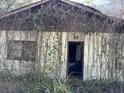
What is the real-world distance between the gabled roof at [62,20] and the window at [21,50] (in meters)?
0.80

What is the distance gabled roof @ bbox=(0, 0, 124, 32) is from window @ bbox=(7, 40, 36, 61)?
2.63 feet

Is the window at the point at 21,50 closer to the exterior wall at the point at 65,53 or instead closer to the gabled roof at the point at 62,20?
the exterior wall at the point at 65,53

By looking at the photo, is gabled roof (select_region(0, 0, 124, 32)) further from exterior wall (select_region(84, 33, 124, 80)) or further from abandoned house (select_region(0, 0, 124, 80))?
exterior wall (select_region(84, 33, 124, 80))

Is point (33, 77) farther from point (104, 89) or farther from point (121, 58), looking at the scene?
point (121, 58)

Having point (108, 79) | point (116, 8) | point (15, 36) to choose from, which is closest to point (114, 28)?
point (108, 79)

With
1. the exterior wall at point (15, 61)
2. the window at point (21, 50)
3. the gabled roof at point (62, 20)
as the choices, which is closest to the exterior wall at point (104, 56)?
the gabled roof at point (62, 20)

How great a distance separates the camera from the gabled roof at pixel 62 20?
15.1 meters

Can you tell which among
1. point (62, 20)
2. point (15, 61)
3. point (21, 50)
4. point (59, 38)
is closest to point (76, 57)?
point (59, 38)

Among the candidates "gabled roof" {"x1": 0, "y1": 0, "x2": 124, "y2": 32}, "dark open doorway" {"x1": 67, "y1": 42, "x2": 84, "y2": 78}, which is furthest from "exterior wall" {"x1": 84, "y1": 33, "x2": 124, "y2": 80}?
"dark open doorway" {"x1": 67, "y1": 42, "x2": 84, "y2": 78}

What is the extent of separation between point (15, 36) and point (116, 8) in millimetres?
11851

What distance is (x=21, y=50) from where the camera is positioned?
52.5 feet

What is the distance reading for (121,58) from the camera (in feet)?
49.4

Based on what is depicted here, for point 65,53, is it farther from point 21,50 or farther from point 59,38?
point 21,50

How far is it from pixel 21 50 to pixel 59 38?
2.14 m
